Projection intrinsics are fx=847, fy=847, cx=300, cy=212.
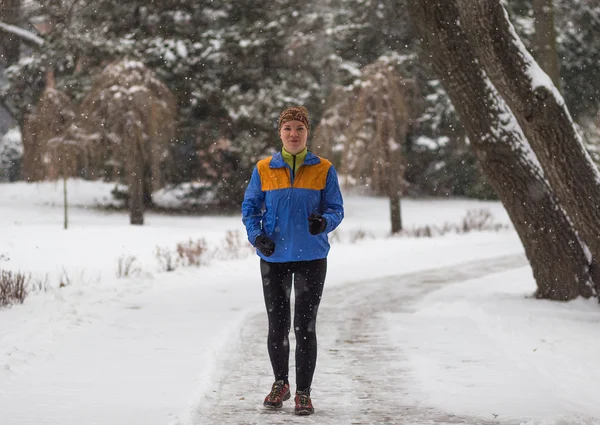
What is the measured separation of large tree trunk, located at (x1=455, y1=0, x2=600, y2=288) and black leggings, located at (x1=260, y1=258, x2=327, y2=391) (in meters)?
4.04

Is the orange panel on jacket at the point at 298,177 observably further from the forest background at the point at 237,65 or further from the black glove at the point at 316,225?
the forest background at the point at 237,65

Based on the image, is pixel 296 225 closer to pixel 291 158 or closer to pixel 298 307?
pixel 291 158

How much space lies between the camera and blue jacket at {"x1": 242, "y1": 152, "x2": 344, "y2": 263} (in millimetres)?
5496

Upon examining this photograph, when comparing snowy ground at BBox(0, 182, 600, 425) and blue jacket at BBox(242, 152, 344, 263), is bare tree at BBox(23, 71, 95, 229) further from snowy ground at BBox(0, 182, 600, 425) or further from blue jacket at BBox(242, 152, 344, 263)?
blue jacket at BBox(242, 152, 344, 263)

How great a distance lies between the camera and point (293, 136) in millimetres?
5594

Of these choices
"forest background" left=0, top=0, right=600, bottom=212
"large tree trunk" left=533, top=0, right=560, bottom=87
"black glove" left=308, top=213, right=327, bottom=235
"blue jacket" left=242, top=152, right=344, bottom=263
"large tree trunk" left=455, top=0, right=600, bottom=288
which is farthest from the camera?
"forest background" left=0, top=0, right=600, bottom=212

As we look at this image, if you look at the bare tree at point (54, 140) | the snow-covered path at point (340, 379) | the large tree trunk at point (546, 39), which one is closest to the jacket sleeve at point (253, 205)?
the snow-covered path at point (340, 379)

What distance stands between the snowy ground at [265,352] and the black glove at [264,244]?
Result: 3.58ft

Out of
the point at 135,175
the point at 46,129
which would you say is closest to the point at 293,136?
the point at 46,129

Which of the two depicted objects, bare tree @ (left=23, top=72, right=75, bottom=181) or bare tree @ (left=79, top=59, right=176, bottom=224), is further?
bare tree @ (left=79, top=59, right=176, bottom=224)

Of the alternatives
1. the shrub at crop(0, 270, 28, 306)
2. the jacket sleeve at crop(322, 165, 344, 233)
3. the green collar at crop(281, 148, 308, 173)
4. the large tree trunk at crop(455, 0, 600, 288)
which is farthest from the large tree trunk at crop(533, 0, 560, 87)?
the green collar at crop(281, 148, 308, 173)

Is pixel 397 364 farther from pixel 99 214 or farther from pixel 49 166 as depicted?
pixel 99 214

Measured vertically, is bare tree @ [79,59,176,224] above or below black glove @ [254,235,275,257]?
above

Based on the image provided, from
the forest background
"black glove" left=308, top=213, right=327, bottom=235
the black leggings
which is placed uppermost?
the forest background
